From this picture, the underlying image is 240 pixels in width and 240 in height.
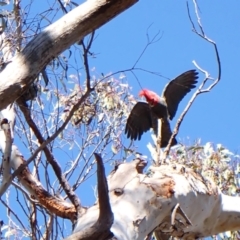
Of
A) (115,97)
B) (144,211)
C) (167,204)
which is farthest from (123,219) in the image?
(115,97)

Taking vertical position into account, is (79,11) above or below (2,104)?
above

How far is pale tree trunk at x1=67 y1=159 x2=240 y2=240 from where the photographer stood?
4.82 ft

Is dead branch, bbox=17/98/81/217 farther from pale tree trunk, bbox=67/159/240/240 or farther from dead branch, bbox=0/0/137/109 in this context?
dead branch, bbox=0/0/137/109

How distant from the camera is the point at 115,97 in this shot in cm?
362

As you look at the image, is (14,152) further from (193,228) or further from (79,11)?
(79,11)

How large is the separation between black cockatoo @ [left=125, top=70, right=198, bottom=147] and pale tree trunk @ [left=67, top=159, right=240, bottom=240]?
167cm

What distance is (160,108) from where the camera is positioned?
3600 millimetres

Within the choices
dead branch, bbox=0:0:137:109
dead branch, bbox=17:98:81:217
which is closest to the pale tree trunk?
dead branch, bbox=17:98:81:217

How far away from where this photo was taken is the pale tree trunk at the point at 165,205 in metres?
1.47

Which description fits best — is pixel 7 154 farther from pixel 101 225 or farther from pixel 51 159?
pixel 101 225

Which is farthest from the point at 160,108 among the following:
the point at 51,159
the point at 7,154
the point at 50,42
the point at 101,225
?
the point at 101,225

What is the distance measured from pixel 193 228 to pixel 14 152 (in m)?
0.62

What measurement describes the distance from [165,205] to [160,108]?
6.57ft

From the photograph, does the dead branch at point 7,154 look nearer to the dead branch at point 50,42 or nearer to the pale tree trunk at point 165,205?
the pale tree trunk at point 165,205
